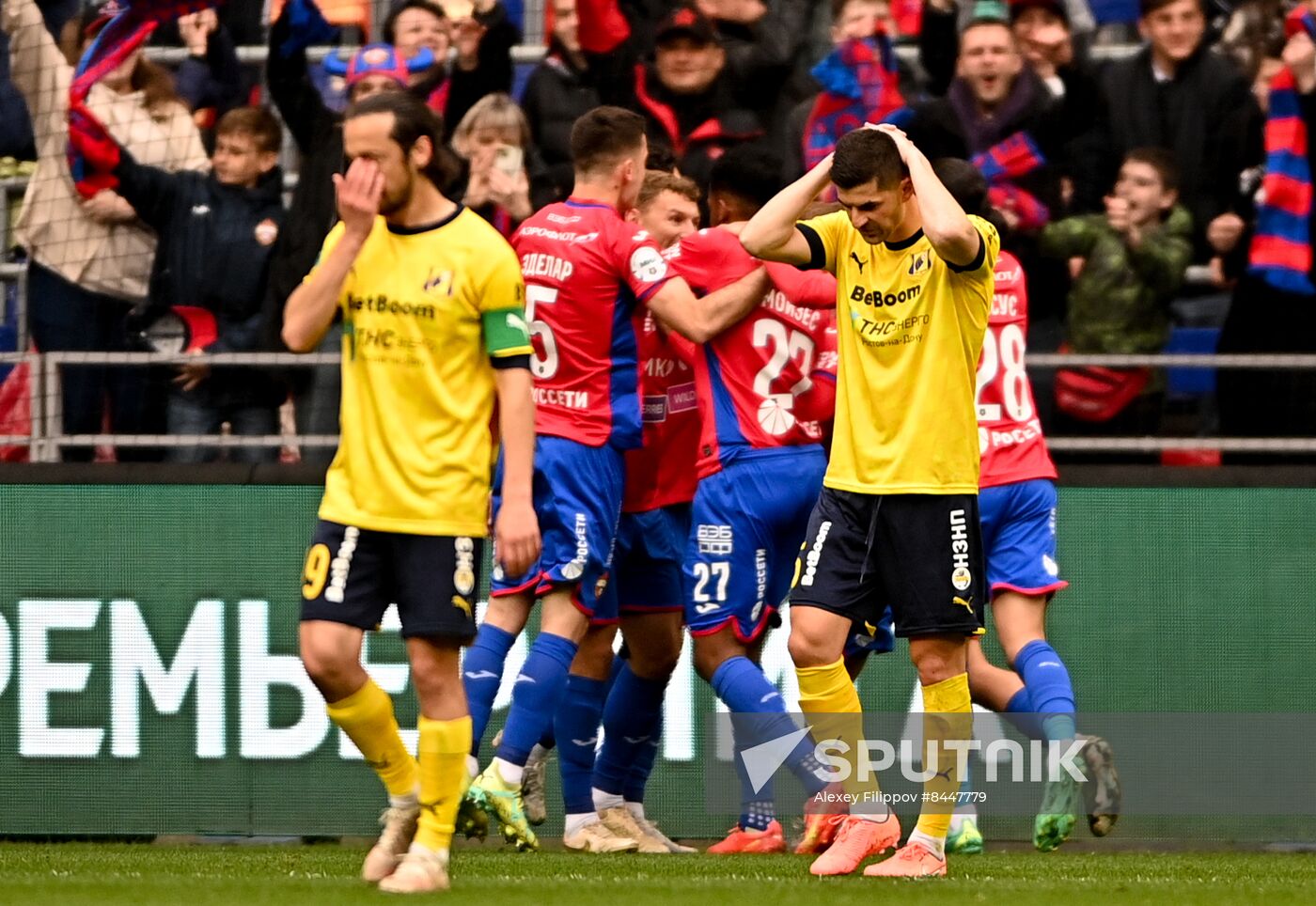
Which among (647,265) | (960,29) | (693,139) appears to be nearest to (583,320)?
(647,265)

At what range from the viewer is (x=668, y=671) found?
742cm

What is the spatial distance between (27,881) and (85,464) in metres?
2.93

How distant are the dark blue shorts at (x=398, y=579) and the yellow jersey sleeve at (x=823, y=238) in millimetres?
1516

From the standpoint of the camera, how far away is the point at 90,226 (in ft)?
29.3

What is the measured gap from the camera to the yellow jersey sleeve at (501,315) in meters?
5.32

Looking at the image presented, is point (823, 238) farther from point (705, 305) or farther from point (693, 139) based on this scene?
point (693, 139)

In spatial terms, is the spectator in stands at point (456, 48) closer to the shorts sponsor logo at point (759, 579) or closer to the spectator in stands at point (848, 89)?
the spectator in stands at point (848, 89)

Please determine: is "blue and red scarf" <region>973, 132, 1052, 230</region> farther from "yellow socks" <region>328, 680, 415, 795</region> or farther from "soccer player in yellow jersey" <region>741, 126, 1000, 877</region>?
"yellow socks" <region>328, 680, 415, 795</region>

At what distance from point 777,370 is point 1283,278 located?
2.82 metres

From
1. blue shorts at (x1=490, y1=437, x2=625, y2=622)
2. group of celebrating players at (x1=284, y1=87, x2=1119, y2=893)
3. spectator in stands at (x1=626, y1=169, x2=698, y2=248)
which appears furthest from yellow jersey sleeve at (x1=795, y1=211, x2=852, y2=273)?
spectator in stands at (x1=626, y1=169, x2=698, y2=248)

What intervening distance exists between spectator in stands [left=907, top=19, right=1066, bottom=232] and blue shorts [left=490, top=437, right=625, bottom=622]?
9.11 feet

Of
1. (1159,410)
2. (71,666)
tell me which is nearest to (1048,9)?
(1159,410)

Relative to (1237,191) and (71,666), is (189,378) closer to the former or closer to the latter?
(71,666)

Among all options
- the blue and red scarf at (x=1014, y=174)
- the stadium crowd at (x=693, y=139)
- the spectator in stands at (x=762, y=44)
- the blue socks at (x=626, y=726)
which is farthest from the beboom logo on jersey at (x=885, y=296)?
the spectator in stands at (x=762, y=44)
